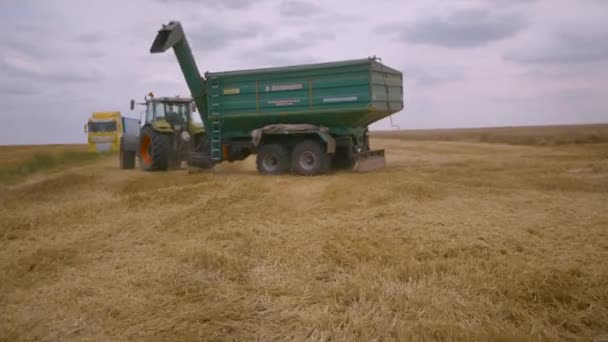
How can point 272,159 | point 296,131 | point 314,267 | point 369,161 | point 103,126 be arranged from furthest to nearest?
1. point 103,126
2. point 272,159
3. point 369,161
4. point 296,131
5. point 314,267

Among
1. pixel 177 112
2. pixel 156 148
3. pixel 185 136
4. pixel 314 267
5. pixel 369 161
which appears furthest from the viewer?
pixel 177 112

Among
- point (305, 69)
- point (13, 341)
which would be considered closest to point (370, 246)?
point (13, 341)

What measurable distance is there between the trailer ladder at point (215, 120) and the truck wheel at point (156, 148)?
152cm

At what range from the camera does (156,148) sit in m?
15.3

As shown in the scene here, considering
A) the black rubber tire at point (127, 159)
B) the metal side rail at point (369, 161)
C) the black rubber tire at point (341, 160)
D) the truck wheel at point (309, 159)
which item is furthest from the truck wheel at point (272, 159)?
the black rubber tire at point (127, 159)

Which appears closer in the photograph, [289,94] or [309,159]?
[309,159]

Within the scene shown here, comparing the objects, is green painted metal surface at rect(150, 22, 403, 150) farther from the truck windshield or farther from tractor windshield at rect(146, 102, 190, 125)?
the truck windshield

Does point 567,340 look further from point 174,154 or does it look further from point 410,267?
point 174,154

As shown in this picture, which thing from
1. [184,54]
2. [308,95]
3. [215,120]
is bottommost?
[215,120]

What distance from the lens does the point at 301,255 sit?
578 centimetres

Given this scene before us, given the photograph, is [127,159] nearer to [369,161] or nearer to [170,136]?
[170,136]

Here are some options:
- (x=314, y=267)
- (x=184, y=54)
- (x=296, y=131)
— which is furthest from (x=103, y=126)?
(x=314, y=267)

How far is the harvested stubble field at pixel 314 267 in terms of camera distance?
4.07 meters

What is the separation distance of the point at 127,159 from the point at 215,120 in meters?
4.92
